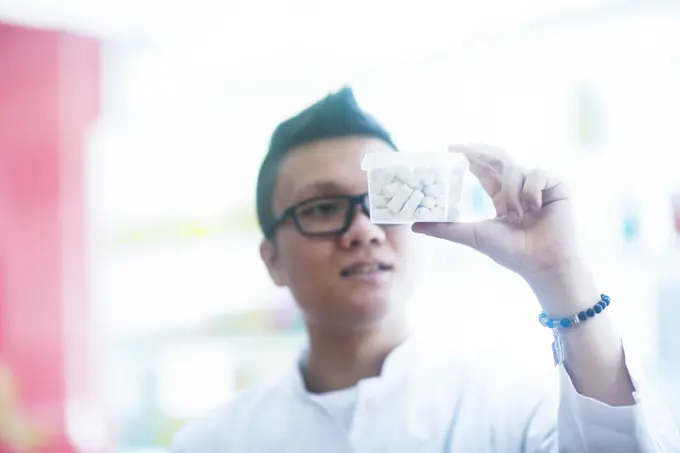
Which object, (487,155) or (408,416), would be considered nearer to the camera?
(487,155)

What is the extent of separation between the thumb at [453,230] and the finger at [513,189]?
50 millimetres

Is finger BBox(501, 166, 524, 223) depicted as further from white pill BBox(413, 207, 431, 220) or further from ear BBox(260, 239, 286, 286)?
ear BBox(260, 239, 286, 286)

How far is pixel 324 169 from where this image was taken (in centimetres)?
108

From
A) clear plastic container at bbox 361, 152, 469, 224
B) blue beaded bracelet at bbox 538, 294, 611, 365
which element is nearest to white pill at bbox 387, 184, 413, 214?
clear plastic container at bbox 361, 152, 469, 224

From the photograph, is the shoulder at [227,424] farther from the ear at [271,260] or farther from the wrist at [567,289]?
the wrist at [567,289]

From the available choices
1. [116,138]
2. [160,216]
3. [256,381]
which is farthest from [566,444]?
[116,138]

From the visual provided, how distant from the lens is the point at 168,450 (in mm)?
1168

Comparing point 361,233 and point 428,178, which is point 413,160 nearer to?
point 428,178

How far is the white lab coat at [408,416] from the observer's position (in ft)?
3.37

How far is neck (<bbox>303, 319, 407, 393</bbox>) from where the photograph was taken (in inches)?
43.2

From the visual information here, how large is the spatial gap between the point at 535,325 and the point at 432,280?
18 cm

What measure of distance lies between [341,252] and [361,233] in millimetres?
46

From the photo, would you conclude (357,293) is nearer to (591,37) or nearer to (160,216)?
(160,216)

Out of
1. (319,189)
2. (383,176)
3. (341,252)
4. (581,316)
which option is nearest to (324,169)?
(319,189)
